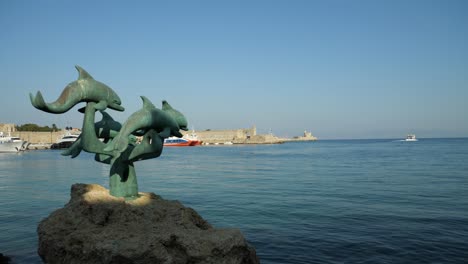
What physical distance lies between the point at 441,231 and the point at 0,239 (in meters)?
11.2

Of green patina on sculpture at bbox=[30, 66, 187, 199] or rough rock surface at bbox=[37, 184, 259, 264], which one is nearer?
rough rock surface at bbox=[37, 184, 259, 264]

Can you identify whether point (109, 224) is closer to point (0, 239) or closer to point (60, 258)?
point (60, 258)

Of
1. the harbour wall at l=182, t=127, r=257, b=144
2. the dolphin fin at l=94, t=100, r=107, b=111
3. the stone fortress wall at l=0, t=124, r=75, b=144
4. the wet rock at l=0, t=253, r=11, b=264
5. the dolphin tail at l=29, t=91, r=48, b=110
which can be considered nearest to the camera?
the dolphin tail at l=29, t=91, r=48, b=110

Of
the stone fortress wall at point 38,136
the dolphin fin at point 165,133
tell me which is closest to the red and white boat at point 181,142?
the stone fortress wall at point 38,136

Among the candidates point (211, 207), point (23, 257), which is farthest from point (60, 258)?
point (211, 207)

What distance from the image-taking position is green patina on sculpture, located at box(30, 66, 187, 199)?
6.72 metres

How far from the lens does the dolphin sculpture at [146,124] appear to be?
6.66m

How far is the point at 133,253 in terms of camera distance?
535 centimetres

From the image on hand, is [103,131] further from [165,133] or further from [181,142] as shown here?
[181,142]

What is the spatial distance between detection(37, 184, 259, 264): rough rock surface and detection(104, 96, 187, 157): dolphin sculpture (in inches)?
39.1

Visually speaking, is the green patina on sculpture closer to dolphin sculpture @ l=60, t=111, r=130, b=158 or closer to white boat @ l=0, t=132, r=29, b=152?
dolphin sculpture @ l=60, t=111, r=130, b=158

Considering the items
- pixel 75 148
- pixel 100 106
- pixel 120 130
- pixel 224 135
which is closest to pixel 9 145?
pixel 75 148

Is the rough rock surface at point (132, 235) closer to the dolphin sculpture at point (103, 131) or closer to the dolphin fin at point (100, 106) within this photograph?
the dolphin sculpture at point (103, 131)

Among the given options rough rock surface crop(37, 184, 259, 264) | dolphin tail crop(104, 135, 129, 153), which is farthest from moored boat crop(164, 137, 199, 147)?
rough rock surface crop(37, 184, 259, 264)
